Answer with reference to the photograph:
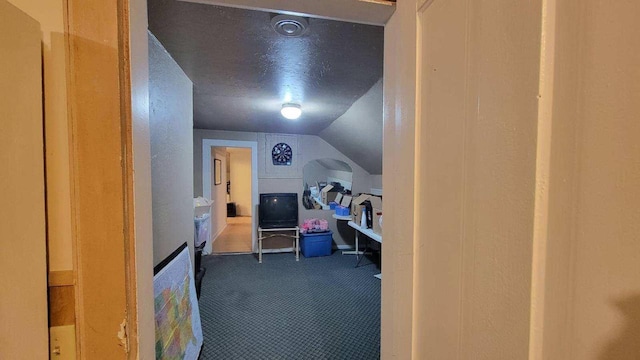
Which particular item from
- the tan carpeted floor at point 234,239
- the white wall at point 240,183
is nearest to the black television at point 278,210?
the tan carpeted floor at point 234,239

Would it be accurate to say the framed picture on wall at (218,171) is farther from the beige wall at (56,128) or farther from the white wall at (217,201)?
the beige wall at (56,128)

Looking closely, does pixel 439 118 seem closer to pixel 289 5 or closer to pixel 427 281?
pixel 427 281

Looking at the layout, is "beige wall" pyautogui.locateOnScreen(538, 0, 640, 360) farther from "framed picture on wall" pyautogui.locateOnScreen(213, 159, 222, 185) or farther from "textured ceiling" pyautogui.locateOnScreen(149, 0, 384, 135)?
"framed picture on wall" pyautogui.locateOnScreen(213, 159, 222, 185)

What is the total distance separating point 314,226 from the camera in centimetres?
445

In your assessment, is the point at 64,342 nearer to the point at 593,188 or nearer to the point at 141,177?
the point at 141,177

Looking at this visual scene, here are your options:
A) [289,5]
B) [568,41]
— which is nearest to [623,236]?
[568,41]

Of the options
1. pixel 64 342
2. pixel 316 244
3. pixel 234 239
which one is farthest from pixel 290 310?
pixel 234 239

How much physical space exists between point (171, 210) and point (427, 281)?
53.7 inches

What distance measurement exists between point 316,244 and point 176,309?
2.95m

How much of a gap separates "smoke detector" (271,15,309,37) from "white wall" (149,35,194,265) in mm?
589

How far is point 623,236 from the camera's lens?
0.25 m

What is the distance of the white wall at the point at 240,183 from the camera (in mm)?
8031

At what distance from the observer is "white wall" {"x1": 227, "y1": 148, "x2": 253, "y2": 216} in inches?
316

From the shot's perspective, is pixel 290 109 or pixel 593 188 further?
pixel 290 109
